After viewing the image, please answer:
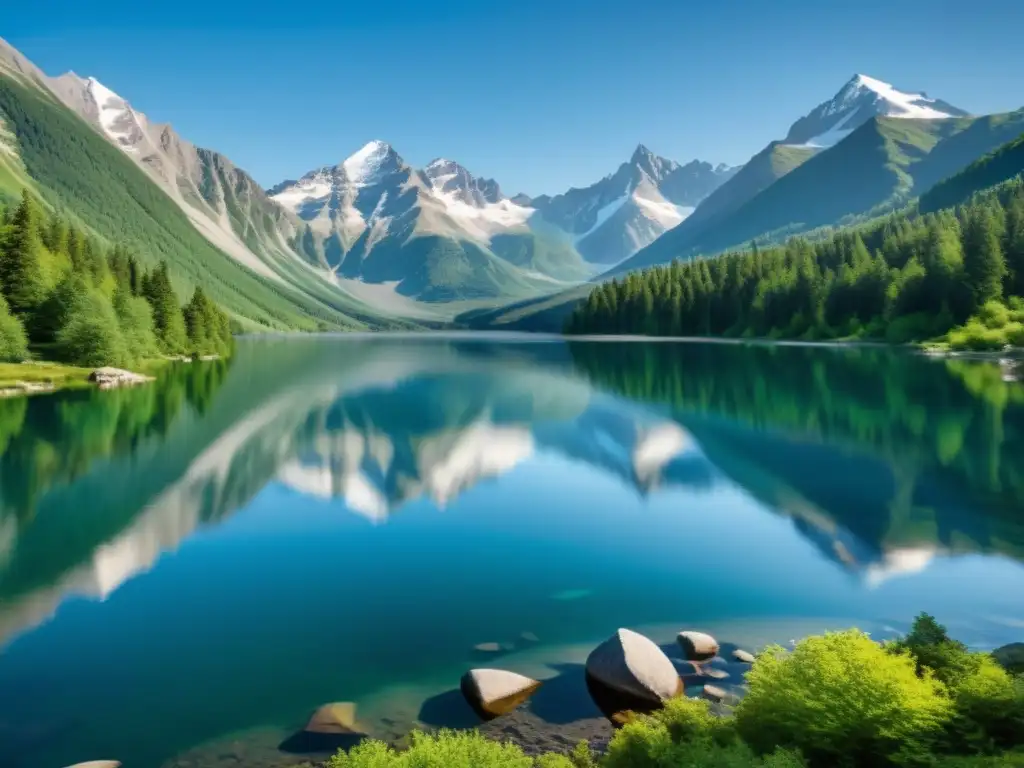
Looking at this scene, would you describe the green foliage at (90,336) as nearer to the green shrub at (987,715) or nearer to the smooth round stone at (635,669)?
the smooth round stone at (635,669)

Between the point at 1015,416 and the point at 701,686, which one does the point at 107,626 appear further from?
the point at 1015,416

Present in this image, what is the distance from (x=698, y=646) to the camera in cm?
1970

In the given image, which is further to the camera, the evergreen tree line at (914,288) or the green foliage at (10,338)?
the evergreen tree line at (914,288)

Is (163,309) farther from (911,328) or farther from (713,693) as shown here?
(911,328)

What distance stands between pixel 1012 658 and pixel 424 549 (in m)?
20.6

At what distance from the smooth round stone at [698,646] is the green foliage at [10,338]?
102 m

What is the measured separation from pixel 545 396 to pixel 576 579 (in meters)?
A: 59.8

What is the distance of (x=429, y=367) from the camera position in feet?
455

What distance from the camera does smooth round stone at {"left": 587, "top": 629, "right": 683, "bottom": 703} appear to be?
1720 centimetres

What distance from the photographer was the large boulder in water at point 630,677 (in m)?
17.0

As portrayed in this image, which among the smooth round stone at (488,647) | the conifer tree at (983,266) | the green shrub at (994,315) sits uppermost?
the conifer tree at (983,266)

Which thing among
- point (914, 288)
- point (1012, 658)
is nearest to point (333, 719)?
point (1012, 658)

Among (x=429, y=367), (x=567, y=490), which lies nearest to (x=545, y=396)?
(x=567, y=490)

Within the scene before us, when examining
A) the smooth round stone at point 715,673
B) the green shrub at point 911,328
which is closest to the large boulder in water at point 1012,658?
the smooth round stone at point 715,673
